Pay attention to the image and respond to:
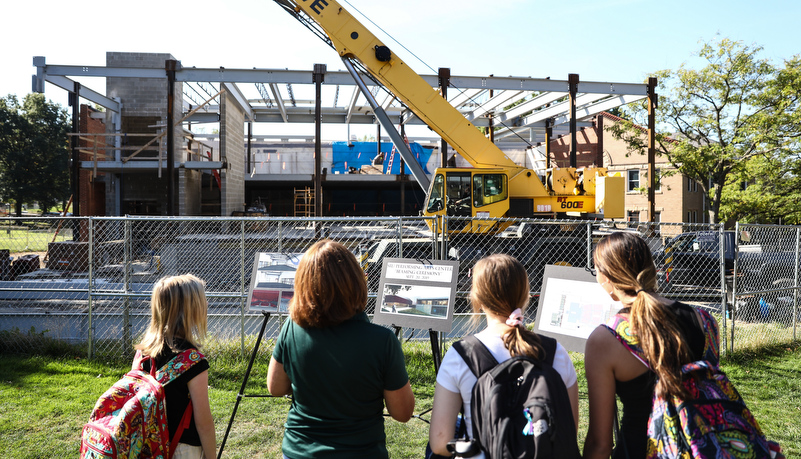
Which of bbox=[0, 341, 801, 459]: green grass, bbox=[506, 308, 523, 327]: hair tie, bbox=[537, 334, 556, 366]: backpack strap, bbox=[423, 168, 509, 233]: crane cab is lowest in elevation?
bbox=[0, 341, 801, 459]: green grass

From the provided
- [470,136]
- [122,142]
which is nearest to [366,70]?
[470,136]

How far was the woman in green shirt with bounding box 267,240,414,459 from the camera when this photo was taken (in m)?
2.22

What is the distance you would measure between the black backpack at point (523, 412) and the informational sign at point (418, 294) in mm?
2169

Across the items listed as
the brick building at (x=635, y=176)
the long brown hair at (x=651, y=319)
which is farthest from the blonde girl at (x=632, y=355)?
the brick building at (x=635, y=176)

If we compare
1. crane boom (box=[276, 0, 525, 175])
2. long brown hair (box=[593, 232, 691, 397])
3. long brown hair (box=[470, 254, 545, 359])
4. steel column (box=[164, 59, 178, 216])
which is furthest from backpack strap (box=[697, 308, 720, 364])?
steel column (box=[164, 59, 178, 216])

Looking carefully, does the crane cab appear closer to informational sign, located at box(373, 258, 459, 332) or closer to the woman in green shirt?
informational sign, located at box(373, 258, 459, 332)

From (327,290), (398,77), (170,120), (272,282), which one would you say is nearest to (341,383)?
(327,290)

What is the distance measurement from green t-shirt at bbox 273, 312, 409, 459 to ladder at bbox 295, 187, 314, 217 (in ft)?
76.6

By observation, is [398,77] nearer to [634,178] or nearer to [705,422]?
[705,422]

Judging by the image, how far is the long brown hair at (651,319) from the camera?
1976 mm

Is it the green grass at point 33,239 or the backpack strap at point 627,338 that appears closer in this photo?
the backpack strap at point 627,338

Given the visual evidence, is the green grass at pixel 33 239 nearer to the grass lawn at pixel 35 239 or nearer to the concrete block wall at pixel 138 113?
the grass lawn at pixel 35 239

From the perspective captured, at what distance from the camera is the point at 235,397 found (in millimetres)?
5617

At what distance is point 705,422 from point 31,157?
54891mm
